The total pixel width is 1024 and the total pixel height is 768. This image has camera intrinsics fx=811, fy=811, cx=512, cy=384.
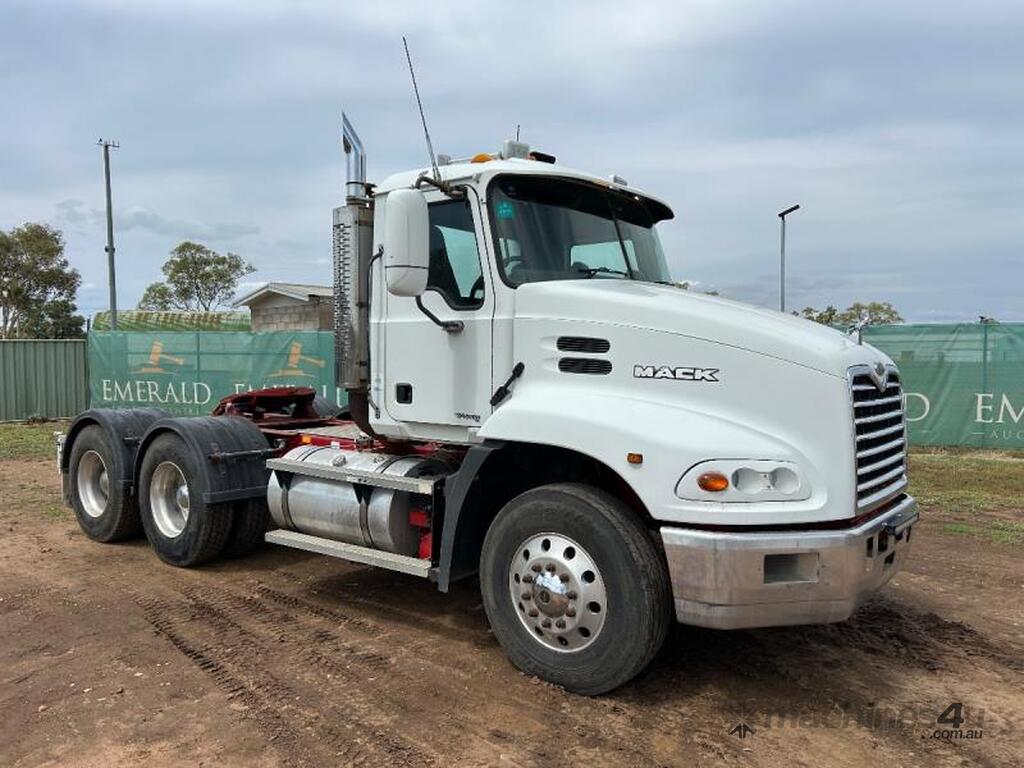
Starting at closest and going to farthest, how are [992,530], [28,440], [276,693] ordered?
[276,693] → [992,530] → [28,440]

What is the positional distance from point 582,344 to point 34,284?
46.5 metres

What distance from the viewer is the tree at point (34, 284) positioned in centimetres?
4206

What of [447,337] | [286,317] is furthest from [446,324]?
[286,317]

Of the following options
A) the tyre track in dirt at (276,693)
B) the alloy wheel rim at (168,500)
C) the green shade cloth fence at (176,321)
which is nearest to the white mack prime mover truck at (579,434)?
the tyre track in dirt at (276,693)

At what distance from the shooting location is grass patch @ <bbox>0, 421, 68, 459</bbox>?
1359 cm

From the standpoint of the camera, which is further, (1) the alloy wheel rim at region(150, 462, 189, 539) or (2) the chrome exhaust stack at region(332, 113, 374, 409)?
(1) the alloy wheel rim at region(150, 462, 189, 539)

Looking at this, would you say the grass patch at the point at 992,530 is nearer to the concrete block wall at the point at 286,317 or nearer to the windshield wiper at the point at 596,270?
the windshield wiper at the point at 596,270

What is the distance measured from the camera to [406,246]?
14.6ft

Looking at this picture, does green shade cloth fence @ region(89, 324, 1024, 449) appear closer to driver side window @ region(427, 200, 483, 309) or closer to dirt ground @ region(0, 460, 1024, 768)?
dirt ground @ region(0, 460, 1024, 768)

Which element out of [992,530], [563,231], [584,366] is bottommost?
[992,530]

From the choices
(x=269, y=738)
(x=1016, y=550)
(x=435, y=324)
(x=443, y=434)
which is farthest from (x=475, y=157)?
(x=1016, y=550)

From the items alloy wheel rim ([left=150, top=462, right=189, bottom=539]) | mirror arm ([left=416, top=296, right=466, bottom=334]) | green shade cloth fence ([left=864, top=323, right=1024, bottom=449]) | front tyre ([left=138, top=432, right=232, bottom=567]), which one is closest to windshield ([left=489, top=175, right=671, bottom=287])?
mirror arm ([left=416, top=296, right=466, bottom=334])

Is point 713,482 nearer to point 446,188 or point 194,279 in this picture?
point 446,188

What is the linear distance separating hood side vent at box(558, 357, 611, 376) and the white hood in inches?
8.3
